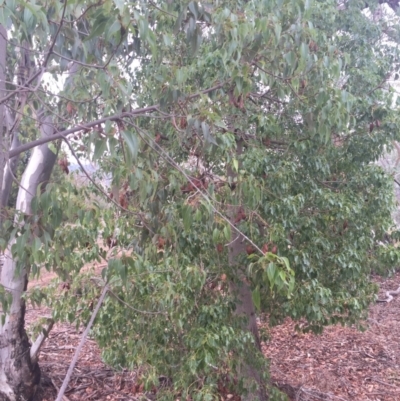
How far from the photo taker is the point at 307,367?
297 inches

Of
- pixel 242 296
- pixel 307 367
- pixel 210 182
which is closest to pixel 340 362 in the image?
pixel 307 367

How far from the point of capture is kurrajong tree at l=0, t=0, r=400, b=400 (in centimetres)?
310

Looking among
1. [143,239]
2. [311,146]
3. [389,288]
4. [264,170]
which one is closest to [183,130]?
[143,239]

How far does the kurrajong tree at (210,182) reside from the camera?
10.2ft

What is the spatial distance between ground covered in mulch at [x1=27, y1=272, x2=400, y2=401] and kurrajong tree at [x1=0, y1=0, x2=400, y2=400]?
1.21 m

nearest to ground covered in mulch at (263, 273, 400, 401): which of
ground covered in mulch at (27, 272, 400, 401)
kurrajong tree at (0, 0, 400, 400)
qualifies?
ground covered in mulch at (27, 272, 400, 401)

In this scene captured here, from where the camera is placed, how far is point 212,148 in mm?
3408

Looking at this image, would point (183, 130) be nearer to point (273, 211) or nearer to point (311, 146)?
point (273, 211)

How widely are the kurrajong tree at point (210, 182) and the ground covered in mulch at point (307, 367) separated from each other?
3.99 feet

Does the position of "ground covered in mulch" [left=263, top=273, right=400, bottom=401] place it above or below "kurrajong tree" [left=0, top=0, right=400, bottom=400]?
below

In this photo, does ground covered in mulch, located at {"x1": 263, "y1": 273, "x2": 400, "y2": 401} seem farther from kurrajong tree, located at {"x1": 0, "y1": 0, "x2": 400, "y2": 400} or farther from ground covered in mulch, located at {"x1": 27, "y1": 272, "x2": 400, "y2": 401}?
kurrajong tree, located at {"x1": 0, "y1": 0, "x2": 400, "y2": 400}

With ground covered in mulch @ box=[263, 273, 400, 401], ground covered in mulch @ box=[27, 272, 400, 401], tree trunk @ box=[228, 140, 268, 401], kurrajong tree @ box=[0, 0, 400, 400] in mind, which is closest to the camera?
kurrajong tree @ box=[0, 0, 400, 400]

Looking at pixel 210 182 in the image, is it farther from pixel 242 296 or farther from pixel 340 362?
pixel 340 362

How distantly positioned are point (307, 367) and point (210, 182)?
5039mm
